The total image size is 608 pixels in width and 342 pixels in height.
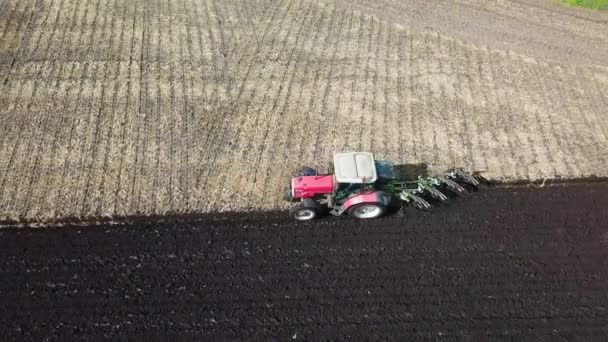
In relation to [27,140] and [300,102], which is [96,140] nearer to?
[27,140]

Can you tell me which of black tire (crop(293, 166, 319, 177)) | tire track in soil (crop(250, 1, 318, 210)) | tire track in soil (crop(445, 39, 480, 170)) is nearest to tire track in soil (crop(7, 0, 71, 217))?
tire track in soil (crop(250, 1, 318, 210))

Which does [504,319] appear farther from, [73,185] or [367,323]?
[73,185]

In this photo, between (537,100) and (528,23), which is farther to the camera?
(528,23)

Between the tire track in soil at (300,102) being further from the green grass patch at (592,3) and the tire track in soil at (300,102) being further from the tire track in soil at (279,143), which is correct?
the green grass patch at (592,3)

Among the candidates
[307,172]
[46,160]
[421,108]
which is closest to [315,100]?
[421,108]

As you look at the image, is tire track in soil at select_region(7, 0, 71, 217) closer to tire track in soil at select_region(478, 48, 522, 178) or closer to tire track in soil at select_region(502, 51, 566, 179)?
tire track in soil at select_region(478, 48, 522, 178)

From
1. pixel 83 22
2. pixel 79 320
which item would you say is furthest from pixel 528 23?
pixel 79 320
